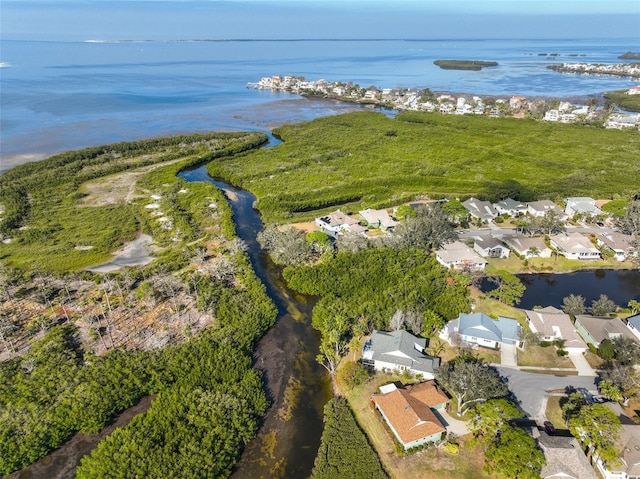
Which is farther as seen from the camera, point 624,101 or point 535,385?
point 624,101

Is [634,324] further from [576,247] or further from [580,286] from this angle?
[576,247]

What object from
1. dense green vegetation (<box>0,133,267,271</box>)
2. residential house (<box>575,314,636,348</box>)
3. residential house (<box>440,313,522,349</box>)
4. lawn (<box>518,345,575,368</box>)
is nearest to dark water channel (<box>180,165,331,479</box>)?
residential house (<box>440,313,522,349</box>)

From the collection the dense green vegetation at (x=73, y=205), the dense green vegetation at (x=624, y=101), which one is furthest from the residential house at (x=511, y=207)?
the dense green vegetation at (x=624, y=101)

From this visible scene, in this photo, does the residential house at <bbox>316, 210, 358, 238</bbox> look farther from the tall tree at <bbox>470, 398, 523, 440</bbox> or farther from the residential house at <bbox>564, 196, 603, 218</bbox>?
the residential house at <bbox>564, 196, 603, 218</bbox>

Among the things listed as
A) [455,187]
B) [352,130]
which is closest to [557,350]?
[455,187]

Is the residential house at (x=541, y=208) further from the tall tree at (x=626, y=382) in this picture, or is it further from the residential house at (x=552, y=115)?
the residential house at (x=552, y=115)

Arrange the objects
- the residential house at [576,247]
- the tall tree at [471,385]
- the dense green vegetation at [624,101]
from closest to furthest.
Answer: the tall tree at [471,385] < the residential house at [576,247] < the dense green vegetation at [624,101]

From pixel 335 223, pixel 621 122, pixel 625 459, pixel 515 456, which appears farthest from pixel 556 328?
pixel 621 122
